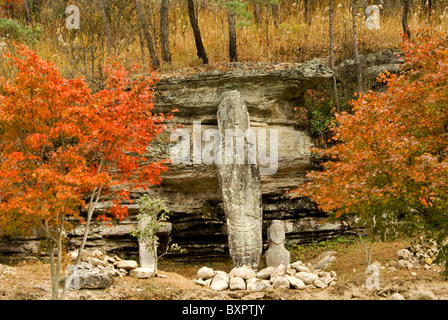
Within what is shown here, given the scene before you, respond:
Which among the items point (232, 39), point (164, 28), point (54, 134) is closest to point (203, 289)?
point (54, 134)

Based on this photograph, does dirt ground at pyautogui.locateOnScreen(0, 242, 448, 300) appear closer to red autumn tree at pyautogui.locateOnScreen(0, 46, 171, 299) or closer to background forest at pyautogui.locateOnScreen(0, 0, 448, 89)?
red autumn tree at pyautogui.locateOnScreen(0, 46, 171, 299)

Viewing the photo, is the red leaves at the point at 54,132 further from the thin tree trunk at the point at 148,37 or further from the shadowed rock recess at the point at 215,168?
the thin tree trunk at the point at 148,37

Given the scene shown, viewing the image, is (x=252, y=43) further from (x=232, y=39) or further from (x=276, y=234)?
(x=276, y=234)

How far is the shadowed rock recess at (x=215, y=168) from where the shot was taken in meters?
13.8

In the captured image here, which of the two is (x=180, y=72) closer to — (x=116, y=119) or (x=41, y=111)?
(x=116, y=119)

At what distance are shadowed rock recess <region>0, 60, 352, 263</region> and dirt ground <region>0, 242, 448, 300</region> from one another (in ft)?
9.81

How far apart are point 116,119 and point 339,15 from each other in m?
14.2

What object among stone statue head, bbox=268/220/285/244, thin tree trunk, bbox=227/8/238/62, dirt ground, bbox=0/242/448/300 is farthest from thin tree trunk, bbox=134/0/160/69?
dirt ground, bbox=0/242/448/300

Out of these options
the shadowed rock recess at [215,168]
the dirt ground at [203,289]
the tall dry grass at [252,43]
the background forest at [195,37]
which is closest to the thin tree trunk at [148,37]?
the background forest at [195,37]

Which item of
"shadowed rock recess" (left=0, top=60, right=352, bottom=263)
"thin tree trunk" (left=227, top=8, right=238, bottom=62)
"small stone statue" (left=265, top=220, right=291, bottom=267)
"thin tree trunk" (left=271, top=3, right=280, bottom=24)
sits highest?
"thin tree trunk" (left=271, top=3, right=280, bottom=24)

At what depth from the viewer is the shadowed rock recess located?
1376 cm

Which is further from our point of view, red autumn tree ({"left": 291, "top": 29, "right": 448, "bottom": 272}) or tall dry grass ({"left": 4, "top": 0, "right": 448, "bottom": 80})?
tall dry grass ({"left": 4, "top": 0, "right": 448, "bottom": 80})

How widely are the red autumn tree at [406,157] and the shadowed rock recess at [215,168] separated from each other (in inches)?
194

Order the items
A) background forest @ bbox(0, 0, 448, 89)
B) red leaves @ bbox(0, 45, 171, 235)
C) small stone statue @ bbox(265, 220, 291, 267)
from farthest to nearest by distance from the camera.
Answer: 1. background forest @ bbox(0, 0, 448, 89)
2. small stone statue @ bbox(265, 220, 291, 267)
3. red leaves @ bbox(0, 45, 171, 235)
